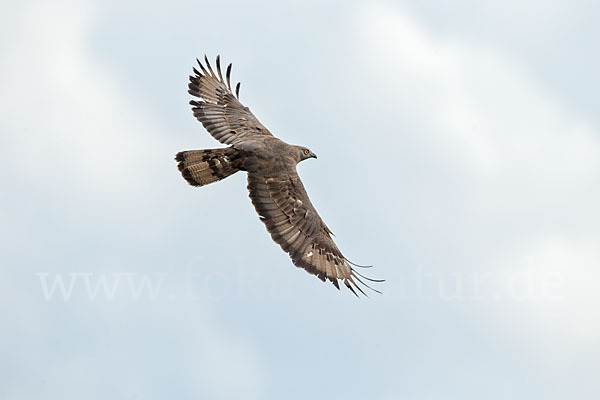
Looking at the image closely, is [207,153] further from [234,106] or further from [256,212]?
[234,106]

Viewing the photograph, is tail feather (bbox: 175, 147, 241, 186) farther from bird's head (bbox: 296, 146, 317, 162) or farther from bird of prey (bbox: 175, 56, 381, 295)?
bird's head (bbox: 296, 146, 317, 162)

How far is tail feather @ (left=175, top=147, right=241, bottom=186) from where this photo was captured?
63.9 ft

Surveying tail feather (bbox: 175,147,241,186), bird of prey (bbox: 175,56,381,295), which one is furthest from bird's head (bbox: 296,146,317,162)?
tail feather (bbox: 175,147,241,186)

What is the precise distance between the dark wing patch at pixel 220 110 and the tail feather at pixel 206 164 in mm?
1112

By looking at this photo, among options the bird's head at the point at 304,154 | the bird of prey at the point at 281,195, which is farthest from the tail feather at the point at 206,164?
the bird's head at the point at 304,154

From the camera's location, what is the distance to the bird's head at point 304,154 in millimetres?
20444

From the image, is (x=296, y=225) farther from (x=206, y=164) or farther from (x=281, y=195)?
(x=206, y=164)

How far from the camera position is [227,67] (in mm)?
23156

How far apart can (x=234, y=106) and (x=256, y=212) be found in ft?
13.5

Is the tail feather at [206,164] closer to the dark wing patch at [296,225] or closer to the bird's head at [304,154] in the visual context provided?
the dark wing patch at [296,225]

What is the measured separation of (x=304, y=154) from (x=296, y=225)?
2.12 meters

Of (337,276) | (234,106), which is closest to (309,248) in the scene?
(337,276)

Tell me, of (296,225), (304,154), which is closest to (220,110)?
(304,154)

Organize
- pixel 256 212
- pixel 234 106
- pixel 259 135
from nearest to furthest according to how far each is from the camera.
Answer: pixel 256 212 → pixel 259 135 → pixel 234 106
